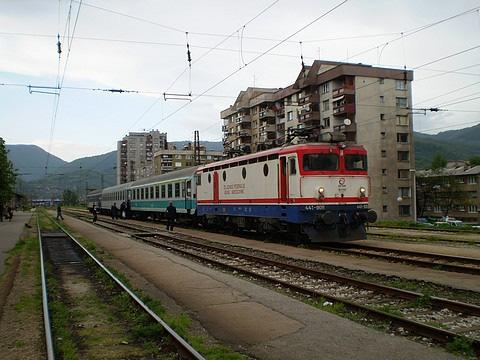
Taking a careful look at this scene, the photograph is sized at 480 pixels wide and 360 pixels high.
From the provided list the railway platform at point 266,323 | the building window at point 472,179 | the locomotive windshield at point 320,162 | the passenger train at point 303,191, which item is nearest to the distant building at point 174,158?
the building window at point 472,179

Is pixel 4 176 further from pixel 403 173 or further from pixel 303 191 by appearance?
pixel 403 173

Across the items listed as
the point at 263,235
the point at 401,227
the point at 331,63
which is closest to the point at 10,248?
the point at 263,235

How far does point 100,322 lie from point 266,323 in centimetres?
264

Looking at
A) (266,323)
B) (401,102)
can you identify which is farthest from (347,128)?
(266,323)

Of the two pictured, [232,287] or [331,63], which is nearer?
[232,287]

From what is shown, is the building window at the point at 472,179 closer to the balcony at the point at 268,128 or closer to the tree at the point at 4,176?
the balcony at the point at 268,128

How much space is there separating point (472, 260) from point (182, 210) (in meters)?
20.3

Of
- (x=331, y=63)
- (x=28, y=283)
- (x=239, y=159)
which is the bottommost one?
(x=28, y=283)

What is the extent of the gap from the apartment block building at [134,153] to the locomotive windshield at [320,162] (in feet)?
279

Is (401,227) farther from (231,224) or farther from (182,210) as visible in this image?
(182,210)

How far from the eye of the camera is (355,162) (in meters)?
17.8

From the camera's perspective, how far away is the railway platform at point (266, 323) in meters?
5.89

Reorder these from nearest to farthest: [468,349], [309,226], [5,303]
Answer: [468,349], [5,303], [309,226]

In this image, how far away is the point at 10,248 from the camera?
19.7m
